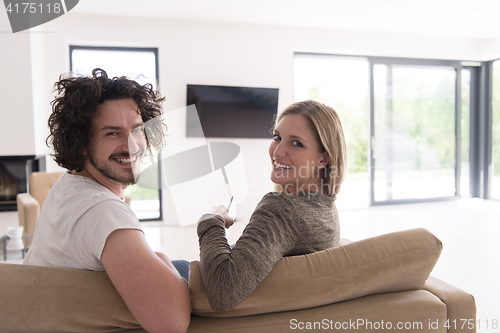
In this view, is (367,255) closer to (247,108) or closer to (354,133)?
(247,108)

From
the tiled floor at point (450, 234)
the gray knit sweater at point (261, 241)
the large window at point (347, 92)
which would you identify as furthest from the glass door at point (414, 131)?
the gray knit sweater at point (261, 241)

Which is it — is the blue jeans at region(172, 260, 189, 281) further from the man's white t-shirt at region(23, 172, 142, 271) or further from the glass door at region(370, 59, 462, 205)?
the glass door at region(370, 59, 462, 205)

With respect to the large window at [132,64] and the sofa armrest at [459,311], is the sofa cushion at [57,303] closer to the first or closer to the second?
the sofa armrest at [459,311]

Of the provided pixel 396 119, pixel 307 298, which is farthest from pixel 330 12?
pixel 307 298

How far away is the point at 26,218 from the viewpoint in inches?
116

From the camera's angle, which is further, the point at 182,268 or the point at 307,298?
the point at 182,268

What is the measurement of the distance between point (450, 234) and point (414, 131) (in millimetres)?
2408

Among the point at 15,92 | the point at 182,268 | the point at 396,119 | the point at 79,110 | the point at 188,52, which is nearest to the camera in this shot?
the point at 79,110

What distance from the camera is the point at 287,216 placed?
992mm

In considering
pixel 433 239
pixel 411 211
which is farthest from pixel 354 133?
pixel 433 239

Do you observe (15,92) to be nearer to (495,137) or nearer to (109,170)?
(109,170)

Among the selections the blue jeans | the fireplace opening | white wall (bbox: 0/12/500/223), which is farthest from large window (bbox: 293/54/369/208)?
the blue jeans

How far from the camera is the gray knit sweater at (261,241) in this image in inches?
33.4

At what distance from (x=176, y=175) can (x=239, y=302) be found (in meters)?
0.52
